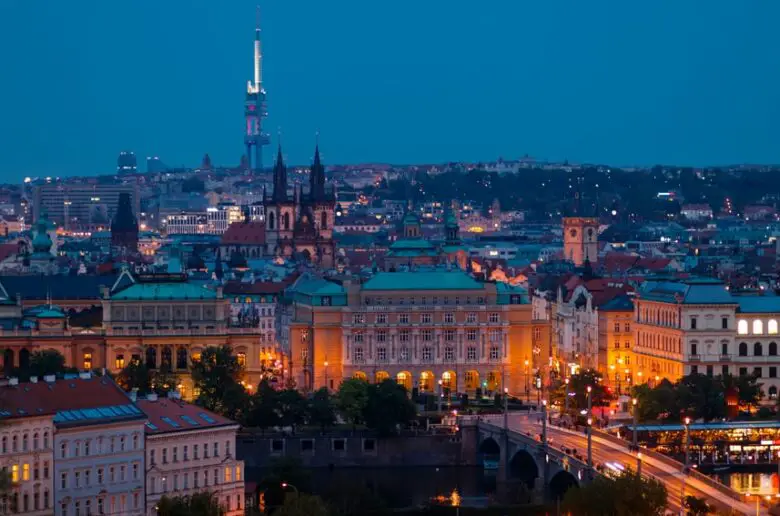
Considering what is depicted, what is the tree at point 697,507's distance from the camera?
68.2 meters

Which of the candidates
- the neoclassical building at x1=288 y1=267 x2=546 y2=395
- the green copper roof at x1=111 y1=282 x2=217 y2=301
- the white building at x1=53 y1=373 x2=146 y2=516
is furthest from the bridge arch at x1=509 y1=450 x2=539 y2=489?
the green copper roof at x1=111 y1=282 x2=217 y2=301

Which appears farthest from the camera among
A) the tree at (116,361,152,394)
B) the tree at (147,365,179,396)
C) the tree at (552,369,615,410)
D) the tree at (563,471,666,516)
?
the tree at (552,369,615,410)

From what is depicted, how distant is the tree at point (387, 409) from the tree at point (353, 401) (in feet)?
1.39

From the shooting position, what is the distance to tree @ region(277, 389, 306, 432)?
94750 millimetres

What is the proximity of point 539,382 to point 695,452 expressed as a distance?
1925 cm

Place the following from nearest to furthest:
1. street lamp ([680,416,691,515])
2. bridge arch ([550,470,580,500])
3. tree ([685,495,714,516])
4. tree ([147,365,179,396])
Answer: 1. tree ([685,495,714,516])
2. street lamp ([680,416,691,515])
3. bridge arch ([550,470,580,500])
4. tree ([147,365,179,396])

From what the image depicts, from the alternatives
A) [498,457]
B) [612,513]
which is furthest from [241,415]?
[612,513]

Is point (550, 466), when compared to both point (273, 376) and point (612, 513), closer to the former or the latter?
point (612, 513)

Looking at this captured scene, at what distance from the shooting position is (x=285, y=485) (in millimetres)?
76562

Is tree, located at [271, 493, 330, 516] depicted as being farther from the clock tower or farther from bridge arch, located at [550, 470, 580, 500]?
the clock tower

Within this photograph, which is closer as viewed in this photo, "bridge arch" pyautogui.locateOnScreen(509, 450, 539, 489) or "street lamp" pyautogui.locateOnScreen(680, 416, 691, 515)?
"street lamp" pyautogui.locateOnScreen(680, 416, 691, 515)

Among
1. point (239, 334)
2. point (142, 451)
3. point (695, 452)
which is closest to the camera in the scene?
point (142, 451)

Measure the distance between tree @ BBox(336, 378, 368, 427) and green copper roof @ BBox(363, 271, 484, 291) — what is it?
1401 cm

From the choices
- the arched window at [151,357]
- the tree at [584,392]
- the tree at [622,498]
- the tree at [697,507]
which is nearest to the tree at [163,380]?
the arched window at [151,357]
